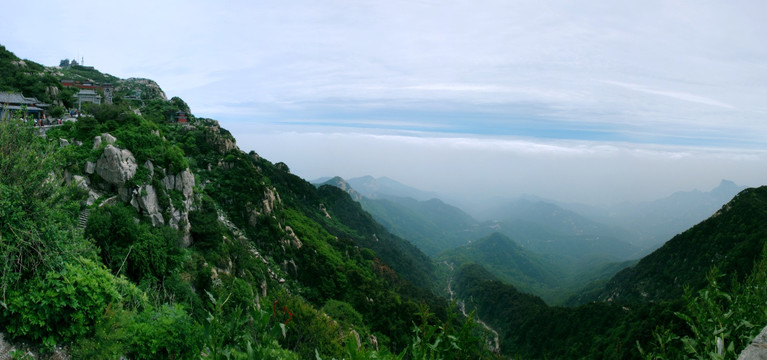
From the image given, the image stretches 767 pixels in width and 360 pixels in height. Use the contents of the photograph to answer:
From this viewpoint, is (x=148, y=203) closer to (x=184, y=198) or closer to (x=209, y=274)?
(x=184, y=198)

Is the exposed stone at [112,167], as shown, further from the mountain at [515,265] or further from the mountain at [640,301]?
the mountain at [515,265]

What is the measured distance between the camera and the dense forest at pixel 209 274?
5250 mm

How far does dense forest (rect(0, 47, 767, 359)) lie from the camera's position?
525cm

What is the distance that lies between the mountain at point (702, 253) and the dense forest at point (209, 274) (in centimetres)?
40

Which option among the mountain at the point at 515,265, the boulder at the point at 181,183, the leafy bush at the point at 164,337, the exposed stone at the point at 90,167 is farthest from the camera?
the mountain at the point at 515,265

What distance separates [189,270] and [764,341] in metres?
21.1

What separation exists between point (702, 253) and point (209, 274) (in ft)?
251

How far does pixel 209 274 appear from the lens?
1831cm

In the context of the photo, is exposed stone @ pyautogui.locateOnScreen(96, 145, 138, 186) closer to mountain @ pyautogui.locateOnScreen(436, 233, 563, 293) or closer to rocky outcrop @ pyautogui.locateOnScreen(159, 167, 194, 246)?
rocky outcrop @ pyautogui.locateOnScreen(159, 167, 194, 246)

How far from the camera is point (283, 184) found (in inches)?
2485

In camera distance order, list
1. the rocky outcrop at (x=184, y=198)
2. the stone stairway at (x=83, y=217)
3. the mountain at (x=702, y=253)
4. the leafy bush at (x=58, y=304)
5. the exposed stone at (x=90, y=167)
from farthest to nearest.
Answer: the mountain at (x=702, y=253) → the rocky outcrop at (x=184, y=198) → the exposed stone at (x=90, y=167) → the stone stairway at (x=83, y=217) → the leafy bush at (x=58, y=304)

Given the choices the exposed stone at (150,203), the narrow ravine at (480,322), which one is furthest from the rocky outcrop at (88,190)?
the narrow ravine at (480,322)

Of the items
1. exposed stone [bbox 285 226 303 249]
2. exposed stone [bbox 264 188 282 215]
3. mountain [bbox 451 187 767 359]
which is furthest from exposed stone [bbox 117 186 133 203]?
mountain [bbox 451 187 767 359]

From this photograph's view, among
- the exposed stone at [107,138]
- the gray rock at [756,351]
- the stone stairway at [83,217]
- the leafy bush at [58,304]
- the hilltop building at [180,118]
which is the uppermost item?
the hilltop building at [180,118]
